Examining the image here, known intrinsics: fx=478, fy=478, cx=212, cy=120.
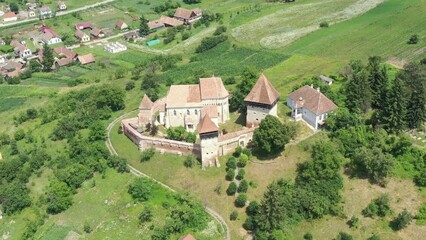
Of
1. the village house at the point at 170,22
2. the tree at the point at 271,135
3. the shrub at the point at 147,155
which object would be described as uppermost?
the tree at the point at 271,135

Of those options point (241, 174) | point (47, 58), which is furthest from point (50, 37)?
point (241, 174)

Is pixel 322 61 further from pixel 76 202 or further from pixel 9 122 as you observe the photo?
pixel 9 122

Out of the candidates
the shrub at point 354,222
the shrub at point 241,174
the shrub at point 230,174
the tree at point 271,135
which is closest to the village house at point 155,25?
the tree at point 271,135

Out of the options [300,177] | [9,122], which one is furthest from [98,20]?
[300,177]

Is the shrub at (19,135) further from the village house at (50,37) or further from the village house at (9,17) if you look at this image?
the village house at (9,17)

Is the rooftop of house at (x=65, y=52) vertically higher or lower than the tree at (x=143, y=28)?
lower

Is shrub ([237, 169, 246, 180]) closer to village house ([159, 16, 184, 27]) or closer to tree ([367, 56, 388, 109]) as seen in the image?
tree ([367, 56, 388, 109])

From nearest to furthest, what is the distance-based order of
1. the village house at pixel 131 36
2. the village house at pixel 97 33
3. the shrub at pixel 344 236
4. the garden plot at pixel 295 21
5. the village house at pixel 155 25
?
the shrub at pixel 344 236
the garden plot at pixel 295 21
the village house at pixel 131 36
the village house at pixel 155 25
the village house at pixel 97 33
